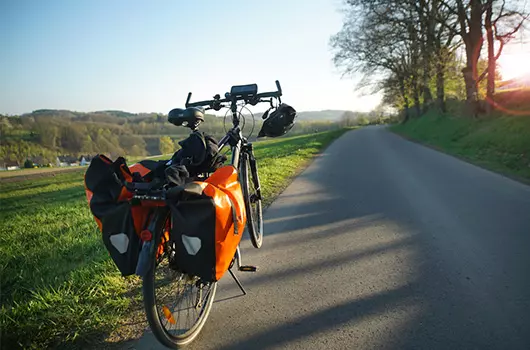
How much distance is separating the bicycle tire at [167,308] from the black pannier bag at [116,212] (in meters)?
0.14

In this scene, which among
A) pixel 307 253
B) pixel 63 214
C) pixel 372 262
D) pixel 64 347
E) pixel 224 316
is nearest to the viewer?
pixel 64 347

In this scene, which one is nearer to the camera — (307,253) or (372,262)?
(372,262)

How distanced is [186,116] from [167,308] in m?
1.56

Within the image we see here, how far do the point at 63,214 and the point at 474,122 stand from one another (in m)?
16.4

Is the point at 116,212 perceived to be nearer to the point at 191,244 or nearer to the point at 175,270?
the point at 191,244

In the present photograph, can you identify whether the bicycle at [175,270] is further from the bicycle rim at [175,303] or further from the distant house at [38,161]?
the distant house at [38,161]

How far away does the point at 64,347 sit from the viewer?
2.04 meters

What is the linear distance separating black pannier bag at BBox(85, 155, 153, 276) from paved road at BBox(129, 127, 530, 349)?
30.9 inches

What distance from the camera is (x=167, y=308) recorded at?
1.99 m

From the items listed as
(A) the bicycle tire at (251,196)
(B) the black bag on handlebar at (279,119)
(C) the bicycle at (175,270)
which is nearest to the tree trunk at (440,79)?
(B) the black bag on handlebar at (279,119)

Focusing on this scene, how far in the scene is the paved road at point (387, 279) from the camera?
6.86ft

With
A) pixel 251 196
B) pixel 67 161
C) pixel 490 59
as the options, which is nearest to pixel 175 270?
pixel 251 196

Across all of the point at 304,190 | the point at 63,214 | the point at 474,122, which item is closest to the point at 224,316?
the point at 304,190

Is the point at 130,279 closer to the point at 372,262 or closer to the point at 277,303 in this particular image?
the point at 277,303
